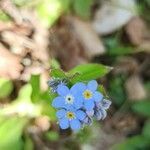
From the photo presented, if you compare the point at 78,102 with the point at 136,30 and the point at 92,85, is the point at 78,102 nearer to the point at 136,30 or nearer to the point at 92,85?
the point at 92,85

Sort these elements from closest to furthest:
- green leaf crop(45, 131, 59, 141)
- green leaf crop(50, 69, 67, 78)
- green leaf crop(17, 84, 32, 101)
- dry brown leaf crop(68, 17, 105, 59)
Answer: green leaf crop(50, 69, 67, 78)
green leaf crop(17, 84, 32, 101)
green leaf crop(45, 131, 59, 141)
dry brown leaf crop(68, 17, 105, 59)

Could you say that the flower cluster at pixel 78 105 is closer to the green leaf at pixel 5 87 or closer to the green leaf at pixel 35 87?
the green leaf at pixel 35 87

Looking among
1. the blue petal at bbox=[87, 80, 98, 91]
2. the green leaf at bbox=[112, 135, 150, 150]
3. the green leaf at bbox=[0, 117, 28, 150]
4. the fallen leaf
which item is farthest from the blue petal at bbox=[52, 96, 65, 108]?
the fallen leaf

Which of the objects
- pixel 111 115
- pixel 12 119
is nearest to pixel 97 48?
pixel 111 115

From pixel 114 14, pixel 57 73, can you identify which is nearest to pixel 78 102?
pixel 57 73

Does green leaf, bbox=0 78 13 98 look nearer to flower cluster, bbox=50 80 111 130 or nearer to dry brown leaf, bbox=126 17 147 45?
flower cluster, bbox=50 80 111 130

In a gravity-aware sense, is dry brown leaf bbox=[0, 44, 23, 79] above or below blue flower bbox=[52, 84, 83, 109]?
below
